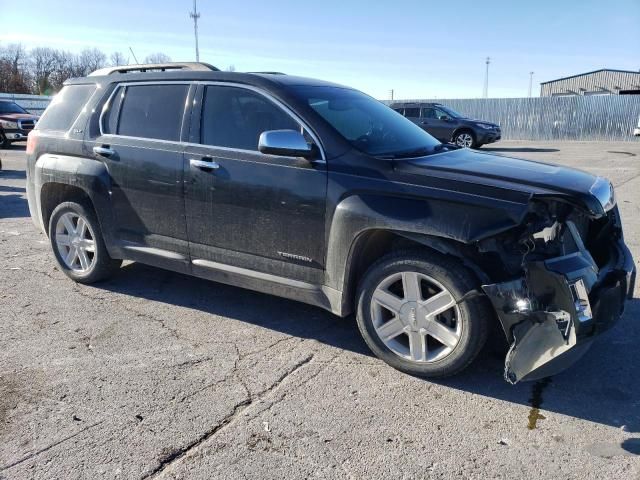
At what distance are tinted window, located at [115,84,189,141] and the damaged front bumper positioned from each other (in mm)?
2779

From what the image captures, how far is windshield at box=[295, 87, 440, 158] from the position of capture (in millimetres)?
3795

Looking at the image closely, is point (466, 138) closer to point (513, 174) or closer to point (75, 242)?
point (75, 242)

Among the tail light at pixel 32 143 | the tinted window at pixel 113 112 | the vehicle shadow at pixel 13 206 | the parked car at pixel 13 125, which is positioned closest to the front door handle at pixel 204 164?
the tinted window at pixel 113 112

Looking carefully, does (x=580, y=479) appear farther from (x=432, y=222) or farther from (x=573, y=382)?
(x=432, y=222)

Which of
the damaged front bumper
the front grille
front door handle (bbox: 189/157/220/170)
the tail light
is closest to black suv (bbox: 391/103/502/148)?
the front grille

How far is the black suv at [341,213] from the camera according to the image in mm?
3012

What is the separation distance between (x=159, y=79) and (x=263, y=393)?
2.80 meters

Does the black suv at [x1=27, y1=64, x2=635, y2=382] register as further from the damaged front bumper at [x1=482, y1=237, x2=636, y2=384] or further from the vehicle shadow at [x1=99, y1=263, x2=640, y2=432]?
the vehicle shadow at [x1=99, y1=263, x2=640, y2=432]

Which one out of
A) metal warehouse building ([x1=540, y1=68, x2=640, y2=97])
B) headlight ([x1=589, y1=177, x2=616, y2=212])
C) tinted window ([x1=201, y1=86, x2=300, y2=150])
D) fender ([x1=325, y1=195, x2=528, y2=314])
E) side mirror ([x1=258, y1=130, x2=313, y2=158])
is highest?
metal warehouse building ([x1=540, y1=68, x2=640, y2=97])

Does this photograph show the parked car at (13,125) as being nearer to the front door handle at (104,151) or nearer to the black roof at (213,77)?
the black roof at (213,77)

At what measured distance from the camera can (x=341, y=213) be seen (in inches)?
136

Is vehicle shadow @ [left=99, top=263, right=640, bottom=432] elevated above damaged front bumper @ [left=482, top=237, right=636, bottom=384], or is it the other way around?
damaged front bumper @ [left=482, top=237, right=636, bottom=384]

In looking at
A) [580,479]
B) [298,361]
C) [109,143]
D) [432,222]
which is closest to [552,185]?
[432,222]

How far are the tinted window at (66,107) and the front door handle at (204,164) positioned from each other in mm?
1590
